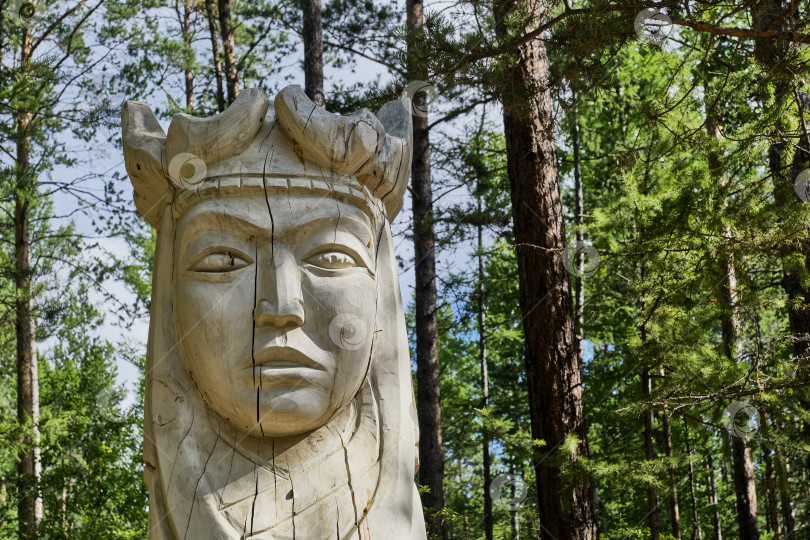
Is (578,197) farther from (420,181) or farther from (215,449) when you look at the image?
(215,449)

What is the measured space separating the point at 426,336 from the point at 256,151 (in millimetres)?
7619

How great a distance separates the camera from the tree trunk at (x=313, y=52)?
9906 millimetres

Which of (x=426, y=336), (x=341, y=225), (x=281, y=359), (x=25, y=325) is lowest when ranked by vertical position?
(x=281, y=359)

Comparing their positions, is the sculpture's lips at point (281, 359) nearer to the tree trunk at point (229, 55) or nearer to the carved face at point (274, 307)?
the carved face at point (274, 307)

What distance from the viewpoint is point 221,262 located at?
130 inches

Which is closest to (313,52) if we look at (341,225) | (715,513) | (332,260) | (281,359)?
(341,225)

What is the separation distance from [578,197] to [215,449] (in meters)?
10.7

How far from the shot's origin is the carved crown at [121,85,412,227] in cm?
336

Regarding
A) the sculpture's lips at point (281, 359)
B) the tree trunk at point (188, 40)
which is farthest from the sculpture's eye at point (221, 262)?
the tree trunk at point (188, 40)
